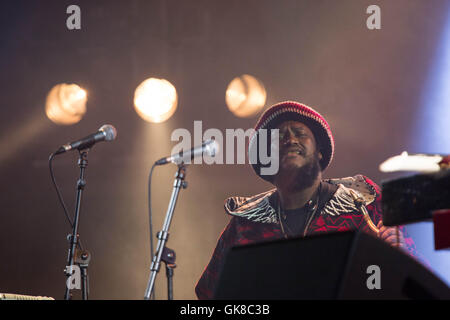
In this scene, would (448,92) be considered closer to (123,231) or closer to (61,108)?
(123,231)

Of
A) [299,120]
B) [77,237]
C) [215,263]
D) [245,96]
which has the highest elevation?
[245,96]

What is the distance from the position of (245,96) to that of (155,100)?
Answer: 648mm

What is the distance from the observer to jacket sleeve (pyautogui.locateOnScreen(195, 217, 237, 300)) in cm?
340

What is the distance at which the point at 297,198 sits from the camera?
11.0 feet

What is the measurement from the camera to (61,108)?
3809mm

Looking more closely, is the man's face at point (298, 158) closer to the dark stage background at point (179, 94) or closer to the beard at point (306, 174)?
the beard at point (306, 174)

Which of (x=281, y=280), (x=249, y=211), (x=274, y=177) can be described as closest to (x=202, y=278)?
(x=249, y=211)

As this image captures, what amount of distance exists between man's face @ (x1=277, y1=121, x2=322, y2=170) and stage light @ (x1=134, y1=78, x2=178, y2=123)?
81 centimetres

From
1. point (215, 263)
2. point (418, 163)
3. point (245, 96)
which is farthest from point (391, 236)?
point (418, 163)

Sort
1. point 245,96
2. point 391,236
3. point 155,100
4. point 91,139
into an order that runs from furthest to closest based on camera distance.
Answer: point 155,100, point 245,96, point 391,236, point 91,139

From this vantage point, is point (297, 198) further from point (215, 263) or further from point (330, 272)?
point (330, 272)

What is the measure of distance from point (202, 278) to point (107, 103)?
4.62ft

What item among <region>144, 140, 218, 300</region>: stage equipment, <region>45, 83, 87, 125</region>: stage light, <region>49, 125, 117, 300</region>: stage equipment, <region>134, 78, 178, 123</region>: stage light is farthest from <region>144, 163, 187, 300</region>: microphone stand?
<region>45, 83, 87, 125</region>: stage light

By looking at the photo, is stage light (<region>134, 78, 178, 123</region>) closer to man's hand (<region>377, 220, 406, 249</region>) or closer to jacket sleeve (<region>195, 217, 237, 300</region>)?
jacket sleeve (<region>195, 217, 237, 300</region>)
